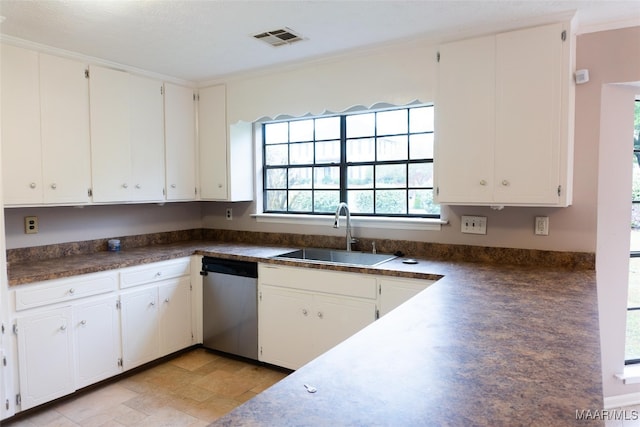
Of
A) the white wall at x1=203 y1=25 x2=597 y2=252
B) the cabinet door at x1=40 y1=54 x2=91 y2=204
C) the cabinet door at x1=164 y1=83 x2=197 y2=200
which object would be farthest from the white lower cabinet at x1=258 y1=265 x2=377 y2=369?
the cabinet door at x1=40 y1=54 x2=91 y2=204

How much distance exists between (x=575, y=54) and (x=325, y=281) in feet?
6.79

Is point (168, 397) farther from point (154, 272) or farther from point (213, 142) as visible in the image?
point (213, 142)

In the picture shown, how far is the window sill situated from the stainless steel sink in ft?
0.79

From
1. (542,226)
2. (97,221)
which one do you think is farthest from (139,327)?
(542,226)

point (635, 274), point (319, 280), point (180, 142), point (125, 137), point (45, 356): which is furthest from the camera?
point (180, 142)

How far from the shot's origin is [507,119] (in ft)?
8.01

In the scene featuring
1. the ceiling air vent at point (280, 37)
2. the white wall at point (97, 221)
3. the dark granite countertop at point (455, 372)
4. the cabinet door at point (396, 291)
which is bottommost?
the cabinet door at point (396, 291)

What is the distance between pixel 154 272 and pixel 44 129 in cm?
121

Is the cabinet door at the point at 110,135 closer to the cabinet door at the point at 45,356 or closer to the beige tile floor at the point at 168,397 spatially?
the cabinet door at the point at 45,356

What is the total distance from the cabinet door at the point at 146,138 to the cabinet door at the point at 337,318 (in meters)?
1.68

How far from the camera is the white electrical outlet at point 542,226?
260cm

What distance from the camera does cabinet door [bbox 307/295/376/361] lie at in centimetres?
268

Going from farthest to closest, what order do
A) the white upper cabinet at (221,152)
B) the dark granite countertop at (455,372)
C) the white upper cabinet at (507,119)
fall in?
the white upper cabinet at (221,152)
the white upper cabinet at (507,119)
the dark granite countertop at (455,372)

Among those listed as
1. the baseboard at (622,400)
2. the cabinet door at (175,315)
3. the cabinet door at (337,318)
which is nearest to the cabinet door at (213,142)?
the cabinet door at (175,315)
